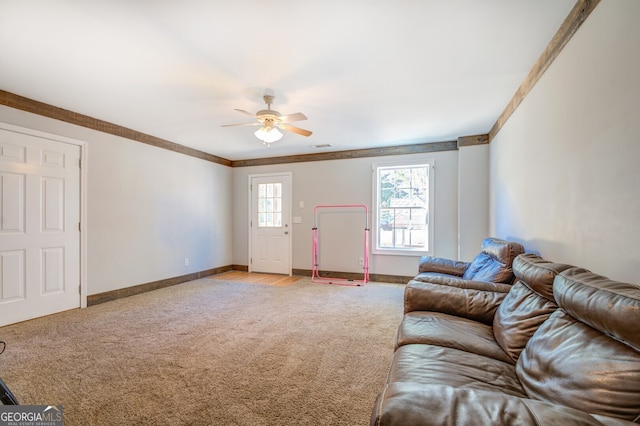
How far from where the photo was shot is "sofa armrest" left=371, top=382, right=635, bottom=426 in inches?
29.8

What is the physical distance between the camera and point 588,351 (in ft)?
3.37

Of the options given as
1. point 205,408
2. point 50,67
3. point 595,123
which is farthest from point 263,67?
point 205,408

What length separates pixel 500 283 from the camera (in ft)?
7.41

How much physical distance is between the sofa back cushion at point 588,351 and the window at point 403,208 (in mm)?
3680

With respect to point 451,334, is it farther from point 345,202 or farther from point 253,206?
point 253,206

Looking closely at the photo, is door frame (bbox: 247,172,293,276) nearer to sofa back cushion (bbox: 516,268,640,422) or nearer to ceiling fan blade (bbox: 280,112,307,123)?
ceiling fan blade (bbox: 280,112,307,123)

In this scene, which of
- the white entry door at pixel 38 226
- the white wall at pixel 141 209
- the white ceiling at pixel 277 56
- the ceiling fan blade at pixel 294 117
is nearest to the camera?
the white ceiling at pixel 277 56

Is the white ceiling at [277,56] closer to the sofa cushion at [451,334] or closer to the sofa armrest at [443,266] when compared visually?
the sofa armrest at [443,266]

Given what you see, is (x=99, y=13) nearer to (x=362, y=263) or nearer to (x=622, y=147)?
(x=622, y=147)

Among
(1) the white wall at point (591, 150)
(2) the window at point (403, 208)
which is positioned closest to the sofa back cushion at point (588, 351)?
(1) the white wall at point (591, 150)

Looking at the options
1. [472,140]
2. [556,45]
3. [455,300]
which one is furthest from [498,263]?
[472,140]

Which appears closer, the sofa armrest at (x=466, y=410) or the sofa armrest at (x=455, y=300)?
the sofa armrest at (x=466, y=410)

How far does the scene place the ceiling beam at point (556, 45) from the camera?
66.6 inches

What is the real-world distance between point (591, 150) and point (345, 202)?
13.2 ft
